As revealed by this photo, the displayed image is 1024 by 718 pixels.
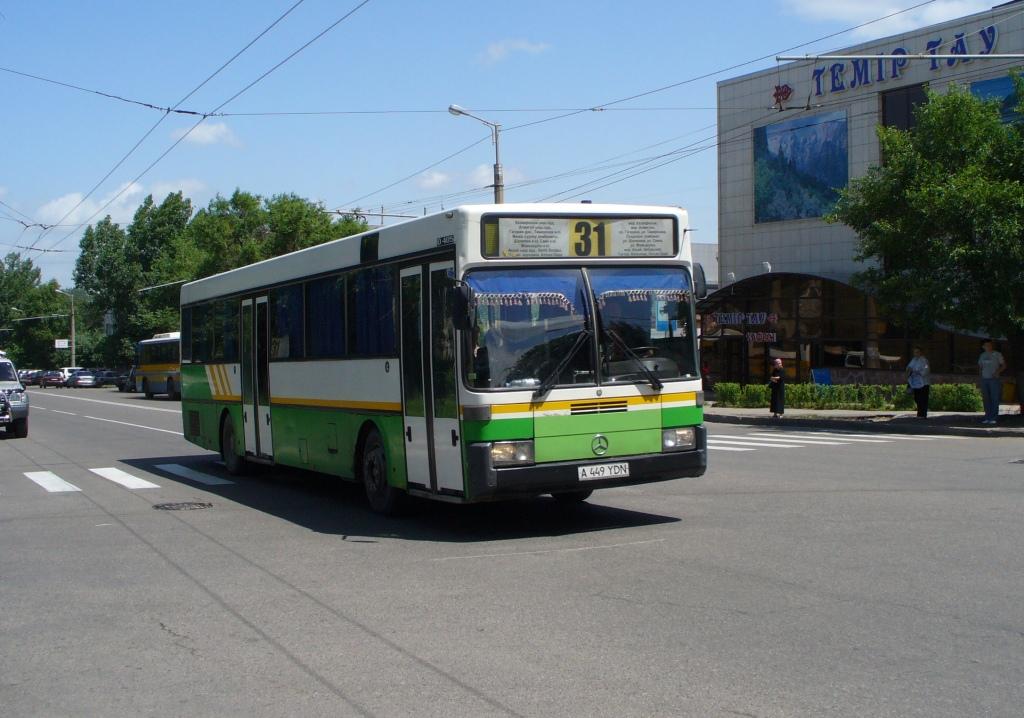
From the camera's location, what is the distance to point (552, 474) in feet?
32.4

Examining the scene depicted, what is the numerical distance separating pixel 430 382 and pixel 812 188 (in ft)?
100

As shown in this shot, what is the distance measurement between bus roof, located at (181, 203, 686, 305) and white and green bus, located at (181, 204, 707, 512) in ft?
0.08

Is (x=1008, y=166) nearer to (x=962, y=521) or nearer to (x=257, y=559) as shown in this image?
(x=962, y=521)

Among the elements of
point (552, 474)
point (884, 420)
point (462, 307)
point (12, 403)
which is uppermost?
point (462, 307)

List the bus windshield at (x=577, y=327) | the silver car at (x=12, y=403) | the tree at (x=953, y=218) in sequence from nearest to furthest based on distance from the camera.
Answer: the bus windshield at (x=577, y=327) < the tree at (x=953, y=218) < the silver car at (x=12, y=403)

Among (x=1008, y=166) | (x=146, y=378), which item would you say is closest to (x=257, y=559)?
(x=1008, y=166)

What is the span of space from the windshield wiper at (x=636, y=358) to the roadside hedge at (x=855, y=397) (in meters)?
20.9

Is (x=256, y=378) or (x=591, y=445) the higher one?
(x=256, y=378)

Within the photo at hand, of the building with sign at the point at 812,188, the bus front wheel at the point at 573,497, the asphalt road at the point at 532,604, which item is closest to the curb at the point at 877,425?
the building with sign at the point at 812,188

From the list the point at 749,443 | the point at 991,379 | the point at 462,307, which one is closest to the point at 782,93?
the point at 991,379

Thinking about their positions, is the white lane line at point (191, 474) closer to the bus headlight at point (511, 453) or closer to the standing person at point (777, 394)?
the bus headlight at point (511, 453)

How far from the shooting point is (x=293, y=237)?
2413 inches

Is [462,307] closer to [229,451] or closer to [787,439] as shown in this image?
[229,451]

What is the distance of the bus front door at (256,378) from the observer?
49.6ft
